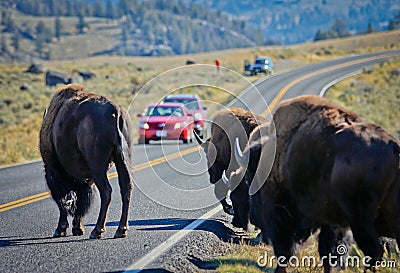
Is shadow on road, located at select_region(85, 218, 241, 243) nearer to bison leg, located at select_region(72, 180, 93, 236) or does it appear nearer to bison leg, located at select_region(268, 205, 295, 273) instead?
bison leg, located at select_region(72, 180, 93, 236)

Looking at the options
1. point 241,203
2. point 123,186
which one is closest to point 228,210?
point 241,203

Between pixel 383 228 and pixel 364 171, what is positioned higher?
pixel 364 171

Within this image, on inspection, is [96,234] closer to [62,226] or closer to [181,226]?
[62,226]

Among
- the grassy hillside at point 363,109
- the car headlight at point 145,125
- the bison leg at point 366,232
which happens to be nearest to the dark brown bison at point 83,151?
the grassy hillside at point 363,109

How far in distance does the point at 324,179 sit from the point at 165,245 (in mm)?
2996

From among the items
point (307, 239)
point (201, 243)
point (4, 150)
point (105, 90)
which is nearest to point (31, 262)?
point (201, 243)

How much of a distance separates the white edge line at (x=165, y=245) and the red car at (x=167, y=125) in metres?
13.6

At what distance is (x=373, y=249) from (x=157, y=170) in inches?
427

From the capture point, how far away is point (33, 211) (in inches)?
436

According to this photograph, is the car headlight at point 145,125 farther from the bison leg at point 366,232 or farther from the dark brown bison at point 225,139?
the bison leg at point 366,232

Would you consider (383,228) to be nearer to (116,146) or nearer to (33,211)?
(116,146)

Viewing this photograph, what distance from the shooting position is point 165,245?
8438 millimetres

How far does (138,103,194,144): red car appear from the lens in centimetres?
2462

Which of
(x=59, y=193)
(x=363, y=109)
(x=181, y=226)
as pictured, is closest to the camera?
(x=59, y=193)
